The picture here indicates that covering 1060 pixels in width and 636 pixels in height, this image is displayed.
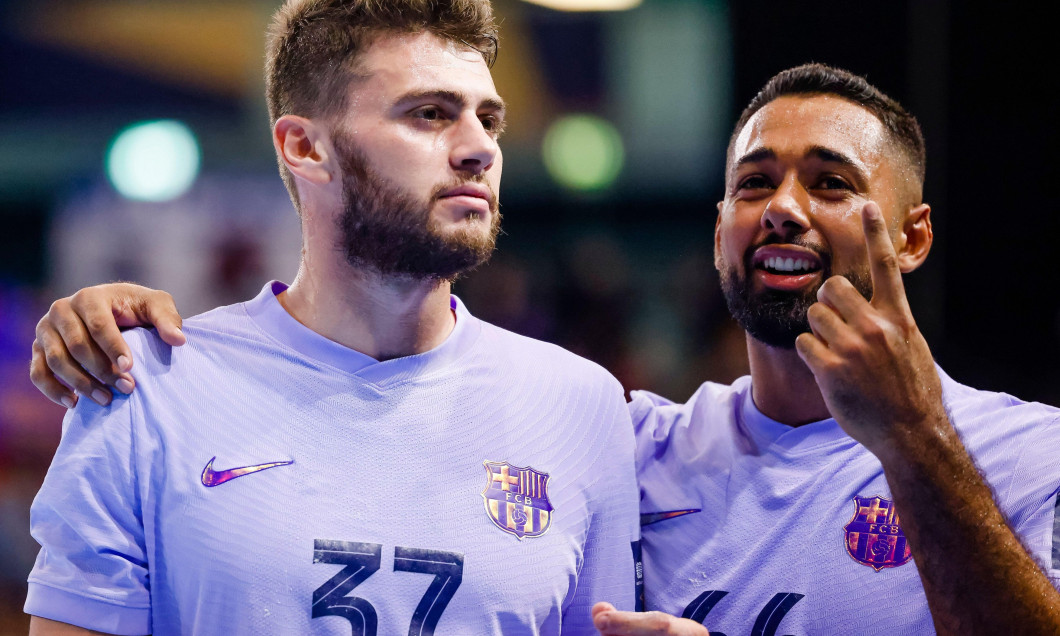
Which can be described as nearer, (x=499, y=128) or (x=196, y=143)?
(x=499, y=128)

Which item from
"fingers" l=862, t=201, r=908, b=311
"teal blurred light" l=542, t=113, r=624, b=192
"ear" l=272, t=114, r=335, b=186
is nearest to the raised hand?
"fingers" l=862, t=201, r=908, b=311

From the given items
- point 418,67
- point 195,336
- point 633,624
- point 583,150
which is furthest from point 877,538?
point 583,150

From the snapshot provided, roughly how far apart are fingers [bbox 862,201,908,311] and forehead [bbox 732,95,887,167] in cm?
79

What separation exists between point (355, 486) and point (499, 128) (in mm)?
1136

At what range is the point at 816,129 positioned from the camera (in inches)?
111

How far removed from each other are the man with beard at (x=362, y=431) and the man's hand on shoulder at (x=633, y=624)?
9.5 inches

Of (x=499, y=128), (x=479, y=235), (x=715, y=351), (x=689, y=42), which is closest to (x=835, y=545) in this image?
(x=479, y=235)

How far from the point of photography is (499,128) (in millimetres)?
2723

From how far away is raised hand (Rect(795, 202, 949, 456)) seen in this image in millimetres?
2055

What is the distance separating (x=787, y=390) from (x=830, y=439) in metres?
0.20

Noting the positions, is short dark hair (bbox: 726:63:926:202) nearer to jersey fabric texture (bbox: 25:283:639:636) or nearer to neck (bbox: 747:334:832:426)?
neck (bbox: 747:334:832:426)

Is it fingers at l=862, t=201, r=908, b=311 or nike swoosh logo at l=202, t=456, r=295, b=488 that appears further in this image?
nike swoosh logo at l=202, t=456, r=295, b=488

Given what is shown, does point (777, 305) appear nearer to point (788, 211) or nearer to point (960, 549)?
point (788, 211)

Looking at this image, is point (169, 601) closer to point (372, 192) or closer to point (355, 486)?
point (355, 486)
